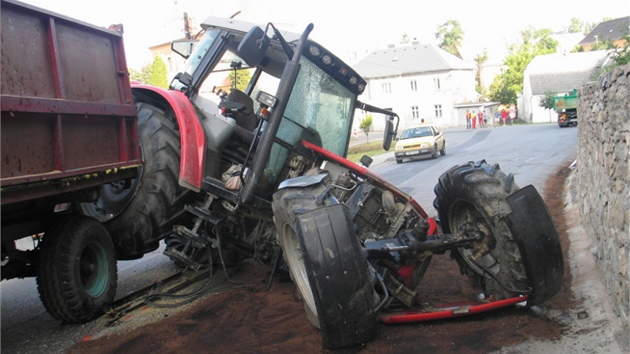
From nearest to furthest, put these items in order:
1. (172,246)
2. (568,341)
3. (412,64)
Answer: (568,341)
(172,246)
(412,64)

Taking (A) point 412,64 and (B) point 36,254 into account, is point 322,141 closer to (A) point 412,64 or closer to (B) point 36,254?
(B) point 36,254

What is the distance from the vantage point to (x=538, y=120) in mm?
53375

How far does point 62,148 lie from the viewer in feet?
14.9

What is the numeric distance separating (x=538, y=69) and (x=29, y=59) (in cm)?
5985

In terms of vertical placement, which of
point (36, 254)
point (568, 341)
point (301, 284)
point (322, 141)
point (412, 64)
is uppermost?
point (412, 64)

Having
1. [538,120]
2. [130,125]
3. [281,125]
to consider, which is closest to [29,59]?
[130,125]

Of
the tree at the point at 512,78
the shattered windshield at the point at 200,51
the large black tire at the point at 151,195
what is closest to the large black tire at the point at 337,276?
the large black tire at the point at 151,195

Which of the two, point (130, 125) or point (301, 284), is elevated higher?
point (130, 125)

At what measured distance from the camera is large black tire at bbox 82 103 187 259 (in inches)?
229

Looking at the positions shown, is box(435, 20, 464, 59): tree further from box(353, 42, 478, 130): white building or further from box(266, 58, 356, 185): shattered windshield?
box(266, 58, 356, 185): shattered windshield

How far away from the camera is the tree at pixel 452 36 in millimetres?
88750

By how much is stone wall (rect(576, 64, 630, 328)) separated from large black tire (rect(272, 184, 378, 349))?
5.82 ft

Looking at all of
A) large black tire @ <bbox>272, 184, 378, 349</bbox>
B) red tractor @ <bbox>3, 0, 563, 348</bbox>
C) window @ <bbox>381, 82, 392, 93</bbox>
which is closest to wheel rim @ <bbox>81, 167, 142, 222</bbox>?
red tractor @ <bbox>3, 0, 563, 348</bbox>

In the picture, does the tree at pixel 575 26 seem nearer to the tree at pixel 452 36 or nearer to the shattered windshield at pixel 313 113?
the tree at pixel 452 36
